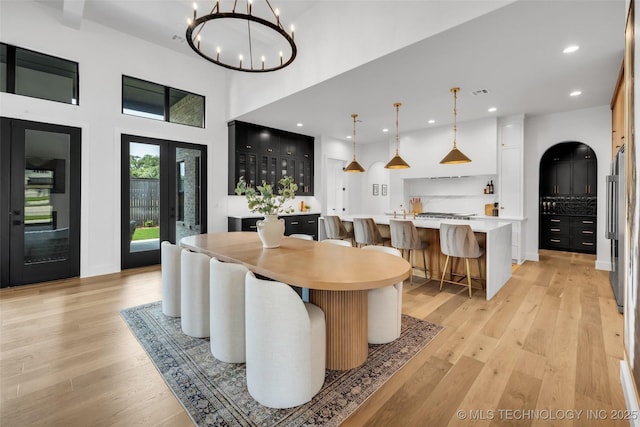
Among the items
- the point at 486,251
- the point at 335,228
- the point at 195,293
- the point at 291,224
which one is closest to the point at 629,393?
the point at 486,251

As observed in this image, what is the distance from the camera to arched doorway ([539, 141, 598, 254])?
6348 mm

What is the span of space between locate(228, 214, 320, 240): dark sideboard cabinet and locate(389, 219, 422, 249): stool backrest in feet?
7.77

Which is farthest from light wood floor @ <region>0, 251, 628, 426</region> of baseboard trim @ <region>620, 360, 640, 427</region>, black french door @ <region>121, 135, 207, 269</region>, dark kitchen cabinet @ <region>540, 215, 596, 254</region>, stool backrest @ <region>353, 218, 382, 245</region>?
dark kitchen cabinet @ <region>540, 215, 596, 254</region>

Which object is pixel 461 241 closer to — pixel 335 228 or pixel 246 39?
pixel 335 228

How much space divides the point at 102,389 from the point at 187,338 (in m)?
0.70

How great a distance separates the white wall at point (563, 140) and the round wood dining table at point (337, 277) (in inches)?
199

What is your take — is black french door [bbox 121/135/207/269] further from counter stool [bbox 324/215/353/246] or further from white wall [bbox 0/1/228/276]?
counter stool [bbox 324/215/353/246]

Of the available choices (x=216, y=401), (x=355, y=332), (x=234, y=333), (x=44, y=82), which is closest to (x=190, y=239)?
(x=234, y=333)

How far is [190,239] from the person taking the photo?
327cm

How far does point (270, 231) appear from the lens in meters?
2.68

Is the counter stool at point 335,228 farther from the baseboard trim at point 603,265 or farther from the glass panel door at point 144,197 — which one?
the baseboard trim at point 603,265

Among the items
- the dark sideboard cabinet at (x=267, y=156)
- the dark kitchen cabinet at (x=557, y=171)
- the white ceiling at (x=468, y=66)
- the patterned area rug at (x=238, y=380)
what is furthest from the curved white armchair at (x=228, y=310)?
the dark kitchen cabinet at (x=557, y=171)

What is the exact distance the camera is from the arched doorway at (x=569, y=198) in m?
6.35

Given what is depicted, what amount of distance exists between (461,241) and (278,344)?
9.20ft
